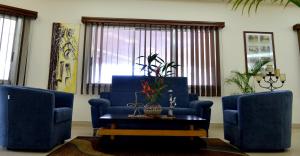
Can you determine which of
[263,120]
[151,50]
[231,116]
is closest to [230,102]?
[231,116]

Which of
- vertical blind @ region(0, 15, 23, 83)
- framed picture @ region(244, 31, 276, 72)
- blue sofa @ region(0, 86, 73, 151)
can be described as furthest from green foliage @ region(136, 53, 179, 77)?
vertical blind @ region(0, 15, 23, 83)

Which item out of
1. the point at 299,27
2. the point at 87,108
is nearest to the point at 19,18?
the point at 87,108

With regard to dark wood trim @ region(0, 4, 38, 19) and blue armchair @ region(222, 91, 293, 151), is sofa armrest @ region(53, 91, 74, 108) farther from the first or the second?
dark wood trim @ region(0, 4, 38, 19)

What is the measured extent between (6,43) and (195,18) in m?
3.75

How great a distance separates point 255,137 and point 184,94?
152 centimetres

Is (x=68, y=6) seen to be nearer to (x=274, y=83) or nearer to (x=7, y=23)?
(x=7, y=23)

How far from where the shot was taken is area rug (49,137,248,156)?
2.00m

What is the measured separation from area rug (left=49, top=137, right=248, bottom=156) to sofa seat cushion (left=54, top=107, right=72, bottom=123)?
271 millimetres

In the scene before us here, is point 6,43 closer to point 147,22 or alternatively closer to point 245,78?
point 147,22

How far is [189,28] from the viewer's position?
180 inches

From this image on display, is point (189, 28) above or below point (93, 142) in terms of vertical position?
above

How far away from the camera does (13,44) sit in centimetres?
414

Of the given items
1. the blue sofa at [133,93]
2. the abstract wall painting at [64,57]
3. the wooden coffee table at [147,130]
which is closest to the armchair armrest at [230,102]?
the blue sofa at [133,93]

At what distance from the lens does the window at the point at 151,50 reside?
4.34 meters
